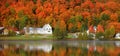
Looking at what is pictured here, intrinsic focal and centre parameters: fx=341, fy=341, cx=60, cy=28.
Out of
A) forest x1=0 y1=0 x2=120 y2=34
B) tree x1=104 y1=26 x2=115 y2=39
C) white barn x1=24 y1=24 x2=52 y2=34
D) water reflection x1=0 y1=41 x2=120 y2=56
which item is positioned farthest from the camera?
forest x1=0 y1=0 x2=120 y2=34

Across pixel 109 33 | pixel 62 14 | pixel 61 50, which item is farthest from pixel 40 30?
pixel 61 50

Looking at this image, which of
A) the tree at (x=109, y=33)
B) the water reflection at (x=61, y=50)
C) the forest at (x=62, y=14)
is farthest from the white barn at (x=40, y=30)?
the water reflection at (x=61, y=50)

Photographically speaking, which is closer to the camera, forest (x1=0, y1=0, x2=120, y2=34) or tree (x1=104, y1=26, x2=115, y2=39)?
tree (x1=104, y1=26, x2=115, y2=39)

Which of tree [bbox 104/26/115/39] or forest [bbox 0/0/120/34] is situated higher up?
forest [bbox 0/0/120/34]

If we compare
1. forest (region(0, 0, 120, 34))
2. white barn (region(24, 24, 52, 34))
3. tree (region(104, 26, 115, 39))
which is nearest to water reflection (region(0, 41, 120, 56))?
tree (region(104, 26, 115, 39))

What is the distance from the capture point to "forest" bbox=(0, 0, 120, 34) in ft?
288

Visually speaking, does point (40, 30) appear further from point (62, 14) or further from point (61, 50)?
point (61, 50)

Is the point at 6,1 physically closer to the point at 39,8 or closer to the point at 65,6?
the point at 39,8

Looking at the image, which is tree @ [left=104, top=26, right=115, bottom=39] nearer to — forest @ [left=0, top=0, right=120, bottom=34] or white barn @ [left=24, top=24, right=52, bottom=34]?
forest @ [left=0, top=0, right=120, bottom=34]

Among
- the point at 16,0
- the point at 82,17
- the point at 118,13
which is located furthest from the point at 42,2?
the point at 118,13

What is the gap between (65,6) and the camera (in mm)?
100562

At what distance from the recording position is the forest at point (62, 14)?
8769 cm

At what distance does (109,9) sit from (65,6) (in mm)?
13301

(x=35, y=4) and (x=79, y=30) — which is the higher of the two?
(x=35, y=4)
